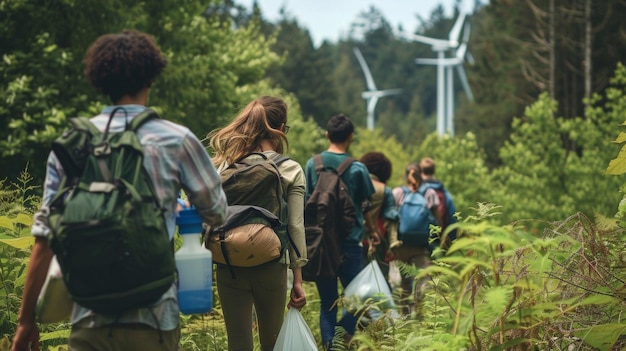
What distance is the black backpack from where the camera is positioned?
24.4ft

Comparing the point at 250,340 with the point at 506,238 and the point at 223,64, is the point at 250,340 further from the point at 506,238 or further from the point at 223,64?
the point at 223,64

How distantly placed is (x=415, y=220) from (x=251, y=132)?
16.4 ft

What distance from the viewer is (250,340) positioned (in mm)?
5191

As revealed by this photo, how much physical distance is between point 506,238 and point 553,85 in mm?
35367

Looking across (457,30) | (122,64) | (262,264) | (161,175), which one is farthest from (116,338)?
(457,30)

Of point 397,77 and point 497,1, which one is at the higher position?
point 497,1

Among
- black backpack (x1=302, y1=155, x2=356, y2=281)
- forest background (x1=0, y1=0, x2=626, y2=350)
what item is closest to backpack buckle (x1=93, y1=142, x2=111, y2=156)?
forest background (x1=0, y1=0, x2=626, y2=350)

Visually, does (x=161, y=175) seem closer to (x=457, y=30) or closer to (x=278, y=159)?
(x=278, y=159)

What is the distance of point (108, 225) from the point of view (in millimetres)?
3186

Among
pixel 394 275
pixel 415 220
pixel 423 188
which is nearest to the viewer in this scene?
pixel 394 275

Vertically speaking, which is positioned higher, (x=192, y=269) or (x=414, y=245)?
(x=192, y=269)

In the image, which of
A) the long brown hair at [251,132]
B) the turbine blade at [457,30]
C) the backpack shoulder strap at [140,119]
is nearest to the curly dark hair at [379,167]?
the long brown hair at [251,132]

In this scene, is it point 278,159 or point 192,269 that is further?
point 278,159

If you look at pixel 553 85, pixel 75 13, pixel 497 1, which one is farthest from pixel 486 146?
pixel 75 13
